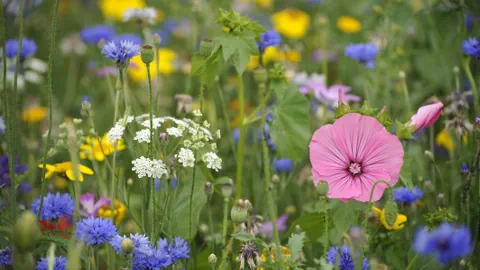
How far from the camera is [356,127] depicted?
1.07 metres

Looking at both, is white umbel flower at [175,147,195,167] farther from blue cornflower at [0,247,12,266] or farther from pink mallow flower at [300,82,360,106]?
pink mallow flower at [300,82,360,106]

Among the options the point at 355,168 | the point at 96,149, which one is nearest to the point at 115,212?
the point at 96,149

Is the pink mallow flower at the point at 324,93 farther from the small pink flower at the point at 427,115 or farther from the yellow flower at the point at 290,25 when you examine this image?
the yellow flower at the point at 290,25

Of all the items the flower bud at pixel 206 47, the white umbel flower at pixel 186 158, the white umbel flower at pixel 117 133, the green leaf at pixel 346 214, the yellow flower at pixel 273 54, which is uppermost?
the yellow flower at pixel 273 54

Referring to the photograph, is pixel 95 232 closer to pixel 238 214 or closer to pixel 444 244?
pixel 238 214

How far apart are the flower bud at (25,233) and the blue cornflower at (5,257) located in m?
0.25

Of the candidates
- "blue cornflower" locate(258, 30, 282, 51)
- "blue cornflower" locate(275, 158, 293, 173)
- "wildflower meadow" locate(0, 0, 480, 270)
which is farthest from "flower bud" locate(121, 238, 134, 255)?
"blue cornflower" locate(275, 158, 293, 173)

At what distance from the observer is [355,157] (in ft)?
3.59

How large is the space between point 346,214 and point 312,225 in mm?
116

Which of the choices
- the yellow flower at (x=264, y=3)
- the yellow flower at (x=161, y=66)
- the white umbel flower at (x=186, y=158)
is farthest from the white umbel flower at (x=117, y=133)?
the yellow flower at (x=264, y=3)

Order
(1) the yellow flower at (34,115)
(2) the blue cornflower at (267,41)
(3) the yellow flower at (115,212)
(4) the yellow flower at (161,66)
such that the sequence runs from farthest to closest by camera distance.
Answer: (4) the yellow flower at (161,66) → (1) the yellow flower at (34,115) → (2) the blue cornflower at (267,41) → (3) the yellow flower at (115,212)

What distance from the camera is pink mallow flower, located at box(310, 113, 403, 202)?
1050 millimetres

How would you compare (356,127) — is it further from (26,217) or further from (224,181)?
(26,217)

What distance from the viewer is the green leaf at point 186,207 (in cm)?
125
